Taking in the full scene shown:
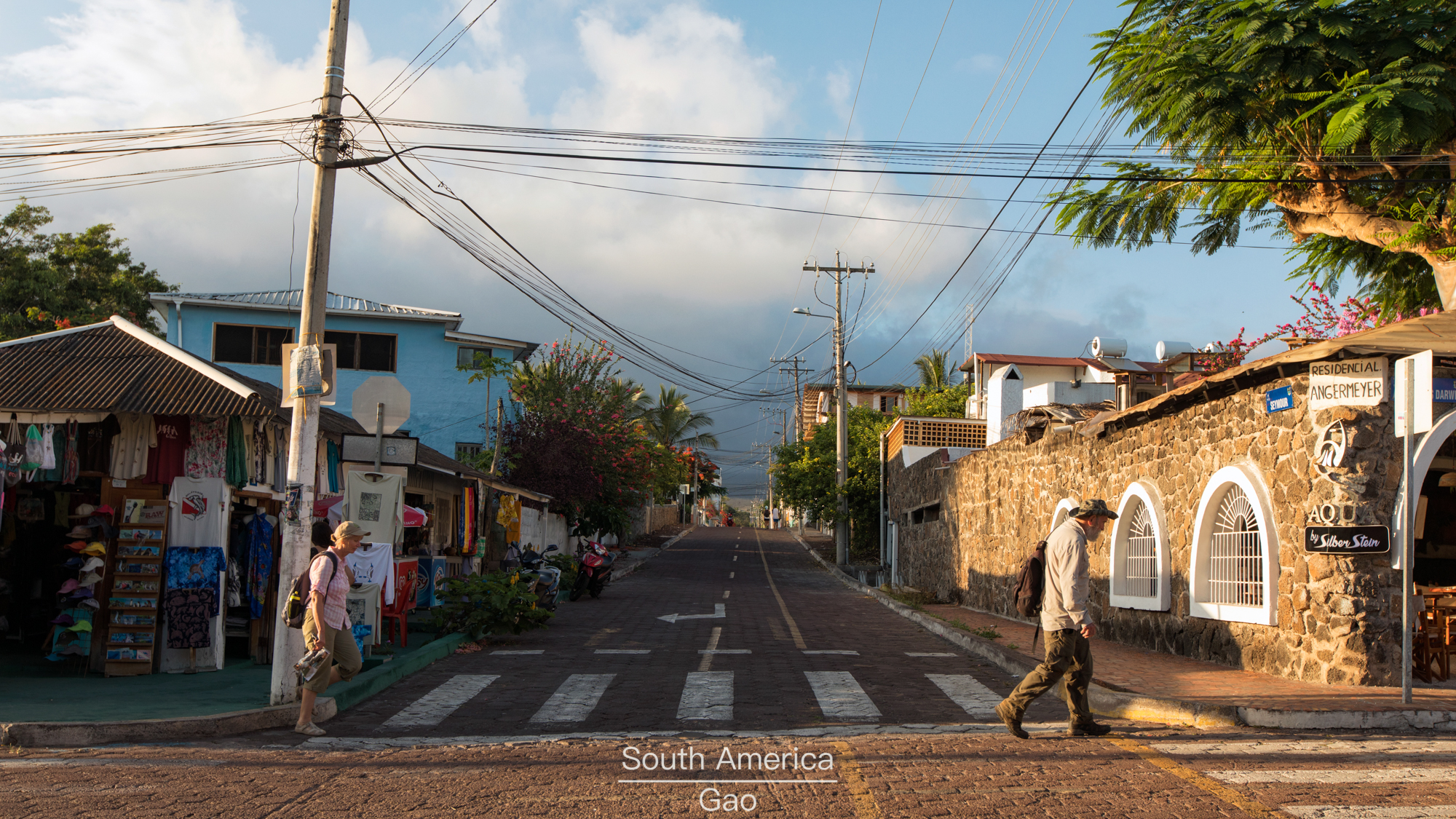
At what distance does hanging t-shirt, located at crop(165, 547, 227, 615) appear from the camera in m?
11.2

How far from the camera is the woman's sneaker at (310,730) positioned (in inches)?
327

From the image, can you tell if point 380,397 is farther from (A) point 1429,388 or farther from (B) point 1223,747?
(A) point 1429,388

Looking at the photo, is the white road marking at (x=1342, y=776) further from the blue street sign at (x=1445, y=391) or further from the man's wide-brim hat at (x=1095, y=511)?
the blue street sign at (x=1445, y=391)

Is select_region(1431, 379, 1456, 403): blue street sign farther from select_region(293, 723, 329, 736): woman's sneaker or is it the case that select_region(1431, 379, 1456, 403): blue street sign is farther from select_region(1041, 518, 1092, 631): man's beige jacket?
select_region(293, 723, 329, 736): woman's sneaker

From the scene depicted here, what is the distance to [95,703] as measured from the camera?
9.09 meters

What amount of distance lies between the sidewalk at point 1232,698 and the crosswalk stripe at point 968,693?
877 millimetres

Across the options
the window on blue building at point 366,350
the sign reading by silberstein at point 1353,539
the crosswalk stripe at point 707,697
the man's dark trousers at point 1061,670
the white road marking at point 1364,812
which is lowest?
the crosswalk stripe at point 707,697

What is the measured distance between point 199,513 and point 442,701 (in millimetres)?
3778

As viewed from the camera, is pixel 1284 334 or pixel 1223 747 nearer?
pixel 1223 747

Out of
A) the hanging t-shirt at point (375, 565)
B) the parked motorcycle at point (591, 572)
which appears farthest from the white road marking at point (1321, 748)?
the parked motorcycle at point (591, 572)

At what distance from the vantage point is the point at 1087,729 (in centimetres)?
754

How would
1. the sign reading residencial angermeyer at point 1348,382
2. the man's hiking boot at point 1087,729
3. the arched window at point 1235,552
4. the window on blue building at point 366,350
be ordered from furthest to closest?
the window on blue building at point 366,350, the arched window at point 1235,552, the sign reading residencial angermeyer at point 1348,382, the man's hiking boot at point 1087,729

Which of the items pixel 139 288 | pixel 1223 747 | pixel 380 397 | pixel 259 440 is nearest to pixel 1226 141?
pixel 1223 747

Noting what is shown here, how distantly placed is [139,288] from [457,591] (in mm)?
21400
